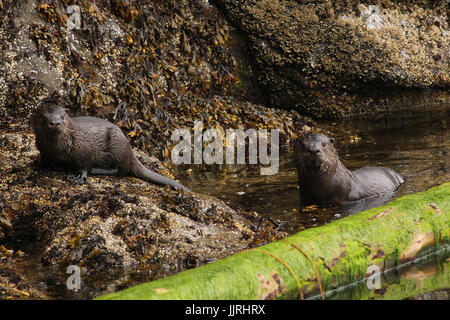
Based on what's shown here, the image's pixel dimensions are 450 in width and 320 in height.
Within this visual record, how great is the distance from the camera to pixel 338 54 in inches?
354

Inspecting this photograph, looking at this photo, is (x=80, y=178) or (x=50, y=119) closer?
(x=50, y=119)

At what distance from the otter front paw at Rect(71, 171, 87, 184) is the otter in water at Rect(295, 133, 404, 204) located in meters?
1.88

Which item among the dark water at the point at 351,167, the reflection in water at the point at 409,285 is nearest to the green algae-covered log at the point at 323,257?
the reflection in water at the point at 409,285

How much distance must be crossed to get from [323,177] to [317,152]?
276 mm

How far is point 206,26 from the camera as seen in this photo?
8.62 metres

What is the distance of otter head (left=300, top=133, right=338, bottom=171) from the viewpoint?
5.30 metres

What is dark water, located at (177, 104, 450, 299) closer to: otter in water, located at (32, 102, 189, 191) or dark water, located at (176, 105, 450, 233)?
dark water, located at (176, 105, 450, 233)

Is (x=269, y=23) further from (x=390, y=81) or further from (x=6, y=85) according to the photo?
(x=6, y=85)

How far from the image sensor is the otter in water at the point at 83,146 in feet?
16.0

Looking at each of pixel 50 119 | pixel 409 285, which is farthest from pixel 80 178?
pixel 409 285

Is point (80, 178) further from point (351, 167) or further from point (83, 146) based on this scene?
point (351, 167)

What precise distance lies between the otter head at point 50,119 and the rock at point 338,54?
4535 mm

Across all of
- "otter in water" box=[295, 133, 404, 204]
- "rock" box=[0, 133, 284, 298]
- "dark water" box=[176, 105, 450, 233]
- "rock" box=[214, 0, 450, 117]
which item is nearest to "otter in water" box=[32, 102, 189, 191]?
"rock" box=[0, 133, 284, 298]
